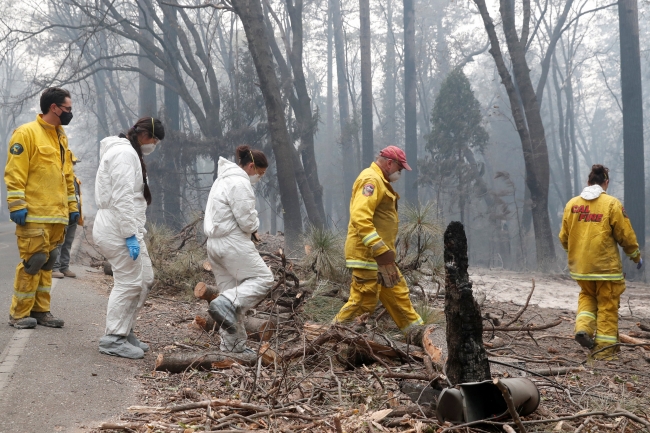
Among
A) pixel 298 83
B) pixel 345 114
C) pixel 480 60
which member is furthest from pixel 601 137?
pixel 298 83

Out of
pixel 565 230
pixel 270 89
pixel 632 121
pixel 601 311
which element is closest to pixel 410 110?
pixel 632 121

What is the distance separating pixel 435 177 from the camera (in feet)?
→ 92.0

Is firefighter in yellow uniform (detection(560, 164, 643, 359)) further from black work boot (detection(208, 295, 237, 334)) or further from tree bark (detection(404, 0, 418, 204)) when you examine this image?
tree bark (detection(404, 0, 418, 204))

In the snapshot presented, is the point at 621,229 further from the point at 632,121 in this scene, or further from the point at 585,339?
the point at 632,121

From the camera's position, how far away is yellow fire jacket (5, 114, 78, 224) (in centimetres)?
552

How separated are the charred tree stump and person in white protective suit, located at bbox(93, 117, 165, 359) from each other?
2.64 m

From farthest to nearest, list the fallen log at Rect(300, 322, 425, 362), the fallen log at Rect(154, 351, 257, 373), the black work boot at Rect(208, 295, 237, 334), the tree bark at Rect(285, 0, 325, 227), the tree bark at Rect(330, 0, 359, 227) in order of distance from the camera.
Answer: the tree bark at Rect(330, 0, 359, 227) → the tree bark at Rect(285, 0, 325, 227) → the black work boot at Rect(208, 295, 237, 334) → the fallen log at Rect(154, 351, 257, 373) → the fallen log at Rect(300, 322, 425, 362)

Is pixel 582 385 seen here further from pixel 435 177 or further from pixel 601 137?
pixel 601 137

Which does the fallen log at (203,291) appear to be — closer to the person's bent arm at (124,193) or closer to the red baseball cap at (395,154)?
the person's bent arm at (124,193)

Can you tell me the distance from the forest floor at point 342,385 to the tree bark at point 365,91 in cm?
2083

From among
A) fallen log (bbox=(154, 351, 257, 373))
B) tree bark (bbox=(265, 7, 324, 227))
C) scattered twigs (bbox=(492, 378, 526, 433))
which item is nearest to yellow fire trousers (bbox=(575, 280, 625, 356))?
fallen log (bbox=(154, 351, 257, 373))

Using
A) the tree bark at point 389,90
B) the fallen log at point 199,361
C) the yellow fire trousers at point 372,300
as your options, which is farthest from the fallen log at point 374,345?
the tree bark at point 389,90

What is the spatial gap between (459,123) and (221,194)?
2347 centimetres

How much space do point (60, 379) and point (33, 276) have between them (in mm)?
1499
